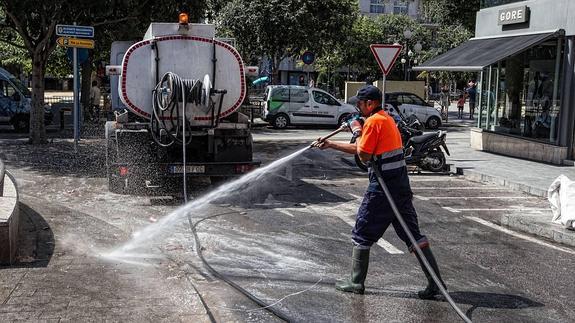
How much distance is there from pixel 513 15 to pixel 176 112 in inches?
410

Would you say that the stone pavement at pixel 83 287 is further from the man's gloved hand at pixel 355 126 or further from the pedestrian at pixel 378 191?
the man's gloved hand at pixel 355 126

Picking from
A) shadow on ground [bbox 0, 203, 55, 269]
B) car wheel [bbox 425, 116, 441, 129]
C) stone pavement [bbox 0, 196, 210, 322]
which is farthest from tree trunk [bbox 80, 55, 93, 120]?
stone pavement [bbox 0, 196, 210, 322]

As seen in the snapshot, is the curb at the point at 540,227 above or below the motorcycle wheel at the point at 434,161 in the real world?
below

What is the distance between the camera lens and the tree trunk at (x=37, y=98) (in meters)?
16.4

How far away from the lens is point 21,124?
21672mm

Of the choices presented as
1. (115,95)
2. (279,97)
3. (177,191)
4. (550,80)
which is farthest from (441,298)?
(279,97)

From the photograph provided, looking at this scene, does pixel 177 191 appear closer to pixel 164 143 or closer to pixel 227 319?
pixel 164 143

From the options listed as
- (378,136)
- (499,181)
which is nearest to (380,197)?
(378,136)

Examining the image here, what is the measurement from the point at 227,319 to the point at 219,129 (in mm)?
5635

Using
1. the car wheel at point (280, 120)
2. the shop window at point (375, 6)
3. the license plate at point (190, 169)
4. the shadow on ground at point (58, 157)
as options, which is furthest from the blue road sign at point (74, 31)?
the shop window at point (375, 6)

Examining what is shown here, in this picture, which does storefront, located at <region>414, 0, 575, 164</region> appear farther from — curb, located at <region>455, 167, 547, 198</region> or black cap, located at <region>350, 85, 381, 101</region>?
black cap, located at <region>350, 85, 381, 101</region>

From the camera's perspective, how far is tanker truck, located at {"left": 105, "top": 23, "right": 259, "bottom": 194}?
30.8 feet

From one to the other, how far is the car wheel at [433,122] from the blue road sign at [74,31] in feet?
50.2

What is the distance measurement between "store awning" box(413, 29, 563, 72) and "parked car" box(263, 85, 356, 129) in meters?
7.96
